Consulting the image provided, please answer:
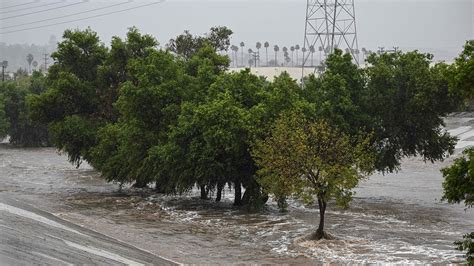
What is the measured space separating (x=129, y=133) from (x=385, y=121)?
1939cm

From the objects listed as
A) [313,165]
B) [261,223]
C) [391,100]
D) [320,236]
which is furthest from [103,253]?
[391,100]

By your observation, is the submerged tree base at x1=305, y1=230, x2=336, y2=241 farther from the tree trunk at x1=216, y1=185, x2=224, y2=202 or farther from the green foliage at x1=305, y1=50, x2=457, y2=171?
the green foliage at x1=305, y1=50, x2=457, y2=171

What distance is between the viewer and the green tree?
108 ft

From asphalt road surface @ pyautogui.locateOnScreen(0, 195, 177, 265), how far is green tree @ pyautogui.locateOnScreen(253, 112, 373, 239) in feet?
26.7

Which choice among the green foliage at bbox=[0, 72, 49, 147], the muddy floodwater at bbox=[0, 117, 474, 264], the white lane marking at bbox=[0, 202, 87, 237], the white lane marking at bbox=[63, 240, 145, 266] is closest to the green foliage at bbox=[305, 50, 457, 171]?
the muddy floodwater at bbox=[0, 117, 474, 264]

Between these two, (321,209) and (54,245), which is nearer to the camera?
(54,245)

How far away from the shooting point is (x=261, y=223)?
40250 mm

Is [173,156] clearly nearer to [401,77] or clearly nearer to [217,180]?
[217,180]

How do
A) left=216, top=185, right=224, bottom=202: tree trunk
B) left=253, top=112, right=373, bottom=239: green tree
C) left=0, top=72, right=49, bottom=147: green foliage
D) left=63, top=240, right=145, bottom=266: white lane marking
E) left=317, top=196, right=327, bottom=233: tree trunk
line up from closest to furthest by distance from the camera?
left=63, top=240, right=145, bottom=266: white lane marking < left=253, top=112, right=373, bottom=239: green tree < left=317, top=196, right=327, bottom=233: tree trunk < left=216, top=185, right=224, bottom=202: tree trunk < left=0, top=72, right=49, bottom=147: green foliage

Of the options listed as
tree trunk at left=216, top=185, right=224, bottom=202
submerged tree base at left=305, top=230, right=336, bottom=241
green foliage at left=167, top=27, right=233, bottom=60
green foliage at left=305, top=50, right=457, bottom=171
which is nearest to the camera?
submerged tree base at left=305, top=230, right=336, bottom=241

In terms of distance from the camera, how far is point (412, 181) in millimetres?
66375

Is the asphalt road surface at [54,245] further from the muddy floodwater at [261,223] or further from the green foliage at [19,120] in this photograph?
the green foliage at [19,120]

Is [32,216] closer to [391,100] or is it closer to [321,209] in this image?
[321,209]

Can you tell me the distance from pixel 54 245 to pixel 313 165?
13081 millimetres
